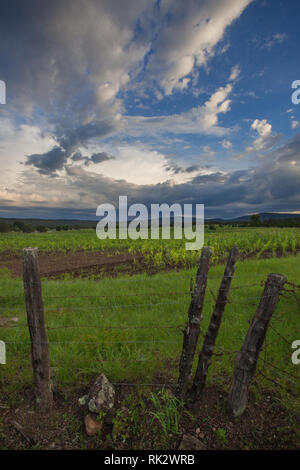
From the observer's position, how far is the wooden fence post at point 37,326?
2.96 m

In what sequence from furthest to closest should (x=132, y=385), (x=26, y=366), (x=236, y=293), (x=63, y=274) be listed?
1. (x=63, y=274)
2. (x=236, y=293)
3. (x=26, y=366)
4. (x=132, y=385)

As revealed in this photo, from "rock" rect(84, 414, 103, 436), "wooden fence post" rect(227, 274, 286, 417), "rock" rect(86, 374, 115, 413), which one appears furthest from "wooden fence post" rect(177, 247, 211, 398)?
"rock" rect(84, 414, 103, 436)

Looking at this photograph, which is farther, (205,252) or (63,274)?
(63,274)

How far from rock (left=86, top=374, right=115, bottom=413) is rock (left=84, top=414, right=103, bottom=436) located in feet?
0.32

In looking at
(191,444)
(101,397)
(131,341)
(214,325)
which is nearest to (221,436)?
(191,444)

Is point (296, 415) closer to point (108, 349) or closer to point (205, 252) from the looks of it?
point (205, 252)

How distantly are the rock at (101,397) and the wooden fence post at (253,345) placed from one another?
1.73 meters

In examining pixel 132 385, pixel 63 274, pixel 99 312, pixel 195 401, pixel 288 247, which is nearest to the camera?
pixel 195 401

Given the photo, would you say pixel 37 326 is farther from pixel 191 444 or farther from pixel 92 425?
pixel 191 444

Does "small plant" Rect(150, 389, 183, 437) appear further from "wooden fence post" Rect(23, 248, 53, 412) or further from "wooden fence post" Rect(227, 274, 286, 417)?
"wooden fence post" Rect(23, 248, 53, 412)

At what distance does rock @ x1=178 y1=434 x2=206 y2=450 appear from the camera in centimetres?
265

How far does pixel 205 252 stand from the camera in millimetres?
2949
